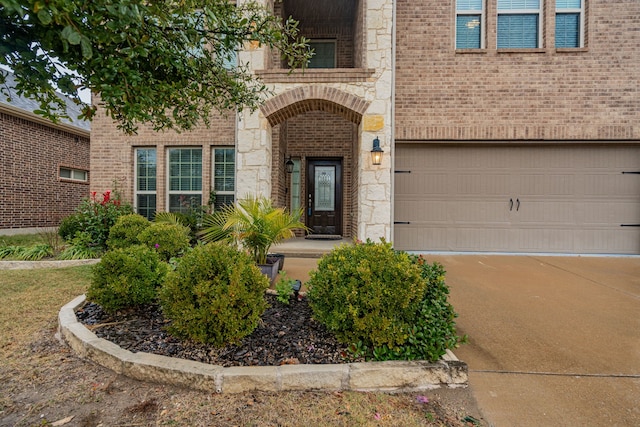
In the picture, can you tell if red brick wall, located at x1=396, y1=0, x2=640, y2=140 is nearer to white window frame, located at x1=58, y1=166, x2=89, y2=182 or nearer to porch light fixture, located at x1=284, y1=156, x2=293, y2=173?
porch light fixture, located at x1=284, y1=156, x2=293, y2=173

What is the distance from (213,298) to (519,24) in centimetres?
749

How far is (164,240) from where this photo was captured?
4250 mm

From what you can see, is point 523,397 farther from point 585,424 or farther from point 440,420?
point 440,420

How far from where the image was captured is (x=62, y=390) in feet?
5.68

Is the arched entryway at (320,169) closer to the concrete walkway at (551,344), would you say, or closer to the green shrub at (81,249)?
the concrete walkway at (551,344)

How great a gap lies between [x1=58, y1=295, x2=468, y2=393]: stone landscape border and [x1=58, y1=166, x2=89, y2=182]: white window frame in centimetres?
1115

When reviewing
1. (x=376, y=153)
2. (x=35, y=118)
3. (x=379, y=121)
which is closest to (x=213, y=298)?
(x=376, y=153)

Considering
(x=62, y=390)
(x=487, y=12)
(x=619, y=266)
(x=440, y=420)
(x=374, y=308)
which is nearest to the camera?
(x=440, y=420)

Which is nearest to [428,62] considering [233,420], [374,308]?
[374,308]

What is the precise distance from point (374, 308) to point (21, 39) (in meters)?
2.34

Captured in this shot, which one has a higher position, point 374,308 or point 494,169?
point 494,169

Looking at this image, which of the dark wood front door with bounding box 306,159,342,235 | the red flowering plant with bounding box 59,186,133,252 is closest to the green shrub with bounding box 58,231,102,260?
the red flowering plant with bounding box 59,186,133,252

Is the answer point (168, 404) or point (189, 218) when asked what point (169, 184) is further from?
point (168, 404)

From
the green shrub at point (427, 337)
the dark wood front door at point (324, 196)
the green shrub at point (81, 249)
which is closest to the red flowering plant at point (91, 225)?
the green shrub at point (81, 249)
